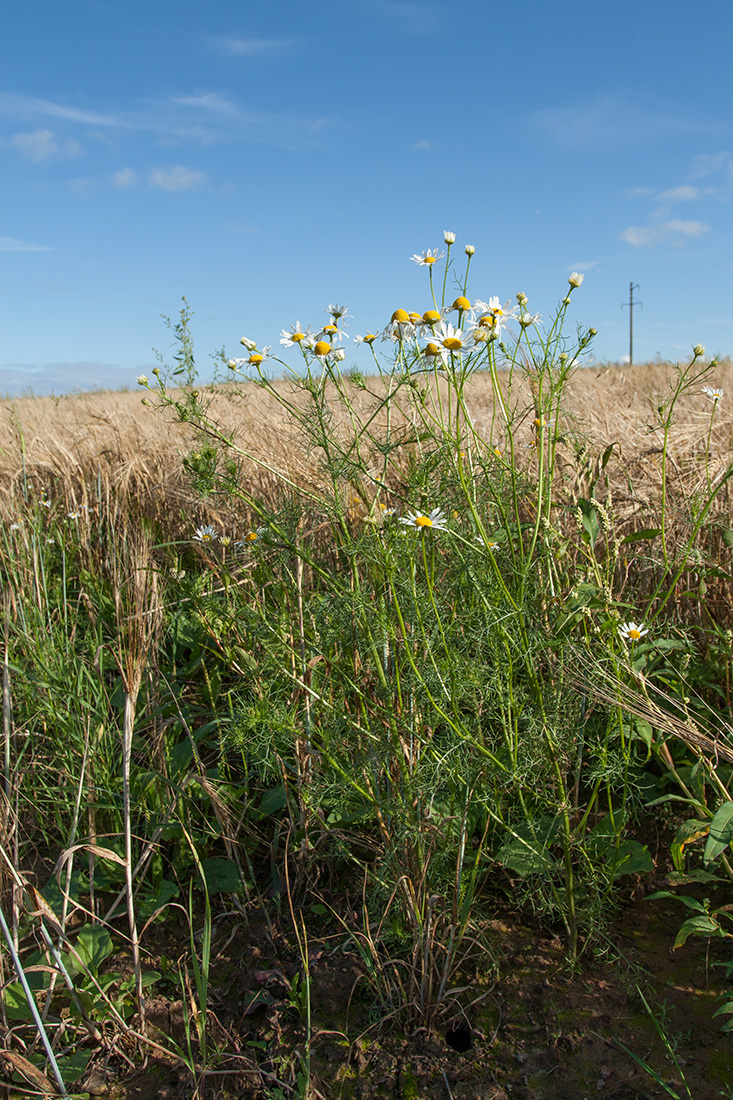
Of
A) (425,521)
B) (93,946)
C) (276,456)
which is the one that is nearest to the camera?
(425,521)

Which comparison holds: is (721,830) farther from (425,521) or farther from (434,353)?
(434,353)

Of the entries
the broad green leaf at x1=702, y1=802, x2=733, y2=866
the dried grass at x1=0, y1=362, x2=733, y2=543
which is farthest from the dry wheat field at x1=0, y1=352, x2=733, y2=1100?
the dried grass at x1=0, y1=362, x2=733, y2=543

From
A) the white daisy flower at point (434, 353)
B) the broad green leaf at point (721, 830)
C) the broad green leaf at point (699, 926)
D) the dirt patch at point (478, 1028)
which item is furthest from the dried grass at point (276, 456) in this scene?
the dirt patch at point (478, 1028)

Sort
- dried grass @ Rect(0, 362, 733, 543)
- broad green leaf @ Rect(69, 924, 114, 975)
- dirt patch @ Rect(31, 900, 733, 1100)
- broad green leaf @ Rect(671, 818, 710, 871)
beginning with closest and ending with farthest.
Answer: dirt patch @ Rect(31, 900, 733, 1100) < broad green leaf @ Rect(671, 818, 710, 871) < broad green leaf @ Rect(69, 924, 114, 975) < dried grass @ Rect(0, 362, 733, 543)

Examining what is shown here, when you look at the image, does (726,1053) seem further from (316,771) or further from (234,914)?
(234,914)

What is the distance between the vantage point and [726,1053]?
1612 millimetres

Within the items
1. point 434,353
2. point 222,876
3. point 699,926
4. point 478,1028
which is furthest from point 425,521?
point 222,876

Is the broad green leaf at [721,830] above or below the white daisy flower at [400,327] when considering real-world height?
below

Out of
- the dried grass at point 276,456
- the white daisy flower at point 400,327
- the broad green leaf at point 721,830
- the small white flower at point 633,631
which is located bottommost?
the broad green leaf at point 721,830

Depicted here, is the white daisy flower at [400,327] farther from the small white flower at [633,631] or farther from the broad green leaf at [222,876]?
the broad green leaf at [222,876]

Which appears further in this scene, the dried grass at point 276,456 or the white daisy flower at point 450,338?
the dried grass at point 276,456

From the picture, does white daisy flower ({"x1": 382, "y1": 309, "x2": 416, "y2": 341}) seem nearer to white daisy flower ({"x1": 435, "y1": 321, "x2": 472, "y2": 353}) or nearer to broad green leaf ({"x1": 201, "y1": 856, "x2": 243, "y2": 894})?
white daisy flower ({"x1": 435, "y1": 321, "x2": 472, "y2": 353})

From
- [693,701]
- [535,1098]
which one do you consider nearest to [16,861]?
[535,1098]

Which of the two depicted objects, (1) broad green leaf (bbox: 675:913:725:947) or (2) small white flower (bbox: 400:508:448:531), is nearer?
(2) small white flower (bbox: 400:508:448:531)
